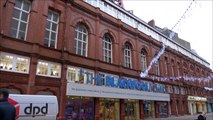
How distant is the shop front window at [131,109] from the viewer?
22250 mm

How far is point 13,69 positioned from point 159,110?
22092 millimetres

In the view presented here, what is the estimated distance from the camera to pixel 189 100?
123ft

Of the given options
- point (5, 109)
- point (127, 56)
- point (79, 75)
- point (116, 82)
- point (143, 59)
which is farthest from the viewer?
point (143, 59)

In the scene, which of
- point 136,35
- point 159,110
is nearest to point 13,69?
point 136,35

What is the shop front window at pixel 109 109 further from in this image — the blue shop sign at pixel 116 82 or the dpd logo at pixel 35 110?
the dpd logo at pixel 35 110

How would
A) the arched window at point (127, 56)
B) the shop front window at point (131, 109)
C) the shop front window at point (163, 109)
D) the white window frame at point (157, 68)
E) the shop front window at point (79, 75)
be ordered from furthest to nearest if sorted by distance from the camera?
the white window frame at point (157, 68)
the shop front window at point (163, 109)
the arched window at point (127, 56)
the shop front window at point (131, 109)
the shop front window at point (79, 75)

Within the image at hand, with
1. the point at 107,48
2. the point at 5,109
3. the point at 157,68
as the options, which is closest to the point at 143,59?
the point at 157,68

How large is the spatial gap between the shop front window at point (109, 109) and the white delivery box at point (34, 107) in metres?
9.58

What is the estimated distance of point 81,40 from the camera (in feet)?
65.9

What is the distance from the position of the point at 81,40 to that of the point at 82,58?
8.11 feet

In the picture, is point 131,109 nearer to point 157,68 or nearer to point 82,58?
point 82,58

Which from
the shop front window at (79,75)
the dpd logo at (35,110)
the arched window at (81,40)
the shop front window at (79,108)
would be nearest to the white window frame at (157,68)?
the arched window at (81,40)

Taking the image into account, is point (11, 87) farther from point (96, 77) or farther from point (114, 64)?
point (114, 64)

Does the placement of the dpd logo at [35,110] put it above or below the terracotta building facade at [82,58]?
below
